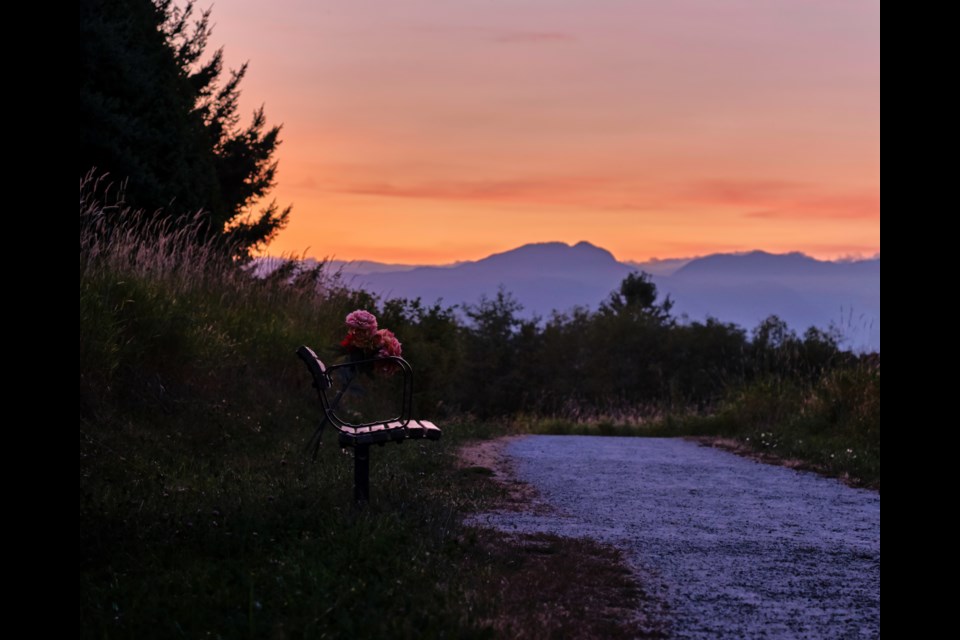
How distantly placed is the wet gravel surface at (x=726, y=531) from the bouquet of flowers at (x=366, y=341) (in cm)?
181

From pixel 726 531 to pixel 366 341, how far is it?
4406 millimetres

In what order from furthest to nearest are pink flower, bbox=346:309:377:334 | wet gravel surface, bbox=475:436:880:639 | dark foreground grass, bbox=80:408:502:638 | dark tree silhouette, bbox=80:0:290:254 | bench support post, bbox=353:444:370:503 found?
dark tree silhouette, bbox=80:0:290:254, pink flower, bbox=346:309:377:334, bench support post, bbox=353:444:370:503, wet gravel surface, bbox=475:436:880:639, dark foreground grass, bbox=80:408:502:638

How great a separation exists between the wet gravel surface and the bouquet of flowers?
181 centimetres

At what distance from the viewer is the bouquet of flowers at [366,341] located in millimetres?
10016

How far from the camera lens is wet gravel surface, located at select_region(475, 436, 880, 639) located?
16.1ft

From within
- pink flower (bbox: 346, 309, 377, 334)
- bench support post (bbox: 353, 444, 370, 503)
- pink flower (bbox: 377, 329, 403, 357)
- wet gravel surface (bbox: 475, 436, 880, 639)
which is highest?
pink flower (bbox: 346, 309, 377, 334)

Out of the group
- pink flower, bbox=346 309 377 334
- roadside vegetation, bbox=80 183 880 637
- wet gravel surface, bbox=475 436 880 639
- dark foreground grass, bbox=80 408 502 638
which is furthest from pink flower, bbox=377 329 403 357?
wet gravel surface, bbox=475 436 880 639

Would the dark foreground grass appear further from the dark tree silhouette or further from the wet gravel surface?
the dark tree silhouette

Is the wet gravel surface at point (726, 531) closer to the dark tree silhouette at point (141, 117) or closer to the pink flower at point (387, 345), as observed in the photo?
the pink flower at point (387, 345)

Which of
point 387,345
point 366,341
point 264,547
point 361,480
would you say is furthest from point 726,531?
point 366,341

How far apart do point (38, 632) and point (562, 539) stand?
11.3 feet

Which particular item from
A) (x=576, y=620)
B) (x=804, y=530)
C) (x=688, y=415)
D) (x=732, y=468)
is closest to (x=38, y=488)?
(x=576, y=620)
